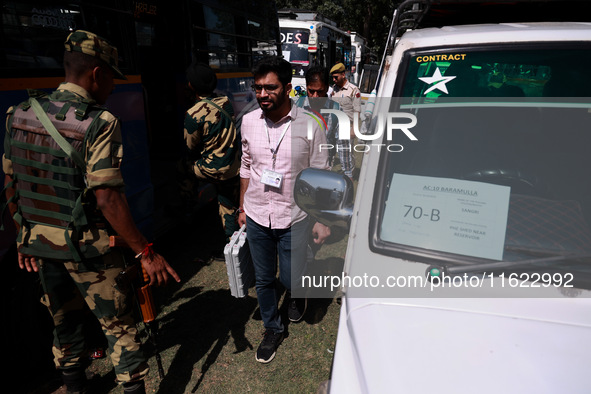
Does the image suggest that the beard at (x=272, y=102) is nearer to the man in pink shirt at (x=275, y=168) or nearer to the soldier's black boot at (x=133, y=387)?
the man in pink shirt at (x=275, y=168)

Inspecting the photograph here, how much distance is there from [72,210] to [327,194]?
4.61 feet

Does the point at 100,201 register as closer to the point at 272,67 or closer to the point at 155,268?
the point at 155,268

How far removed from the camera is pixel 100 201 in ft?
6.82

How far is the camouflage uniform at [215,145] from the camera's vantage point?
3832 millimetres

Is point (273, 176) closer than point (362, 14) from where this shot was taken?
Yes

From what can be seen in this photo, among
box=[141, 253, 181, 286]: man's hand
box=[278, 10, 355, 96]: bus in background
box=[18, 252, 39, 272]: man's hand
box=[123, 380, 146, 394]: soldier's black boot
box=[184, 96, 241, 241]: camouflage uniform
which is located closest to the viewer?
box=[141, 253, 181, 286]: man's hand

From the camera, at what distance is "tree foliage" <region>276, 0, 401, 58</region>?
86.8 ft

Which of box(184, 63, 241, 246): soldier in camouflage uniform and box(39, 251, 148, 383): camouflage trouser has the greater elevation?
box(184, 63, 241, 246): soldier in camouflage uniform

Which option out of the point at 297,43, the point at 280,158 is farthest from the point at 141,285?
the point at 297,43

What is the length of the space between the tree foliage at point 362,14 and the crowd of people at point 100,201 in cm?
2505

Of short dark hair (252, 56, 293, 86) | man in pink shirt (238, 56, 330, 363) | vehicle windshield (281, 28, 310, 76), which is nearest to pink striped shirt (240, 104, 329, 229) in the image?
man in pink shirt (238, 56, 330, 363)

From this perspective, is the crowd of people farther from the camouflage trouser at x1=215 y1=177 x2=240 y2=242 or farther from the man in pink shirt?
the camouflage trouser at x1=215 y1=177 x2=240 y2=242

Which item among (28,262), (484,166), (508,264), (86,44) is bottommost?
(28,262)

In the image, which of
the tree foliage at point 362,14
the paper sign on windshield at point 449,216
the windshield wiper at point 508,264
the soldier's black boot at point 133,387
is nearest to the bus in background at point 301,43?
the tree foliage at point 362,14
